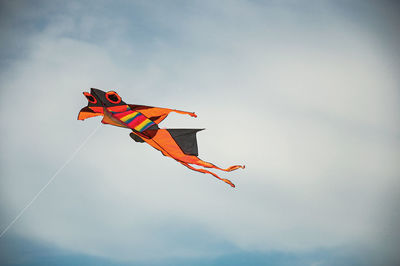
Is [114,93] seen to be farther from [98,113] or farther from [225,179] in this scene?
[225,179]

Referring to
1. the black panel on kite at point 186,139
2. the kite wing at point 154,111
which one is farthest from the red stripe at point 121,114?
the black panel on kite at point 186,139

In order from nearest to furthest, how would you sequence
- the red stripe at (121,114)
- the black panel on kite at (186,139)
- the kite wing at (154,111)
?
the black panel on kite at (186,139) → the red stripe at (121,114) → the kite wing at (154,111)

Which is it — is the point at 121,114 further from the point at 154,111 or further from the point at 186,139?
the point at 186,139

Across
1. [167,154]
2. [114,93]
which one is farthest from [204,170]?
[114,93]

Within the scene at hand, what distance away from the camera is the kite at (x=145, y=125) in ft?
47.3

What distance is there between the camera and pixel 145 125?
15219 mm

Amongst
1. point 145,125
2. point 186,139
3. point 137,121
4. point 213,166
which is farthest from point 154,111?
point 213,166

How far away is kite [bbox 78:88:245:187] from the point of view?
47.3 feet

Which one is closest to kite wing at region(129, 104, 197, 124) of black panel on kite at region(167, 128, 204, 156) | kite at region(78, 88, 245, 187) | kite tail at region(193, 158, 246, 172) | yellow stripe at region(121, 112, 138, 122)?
kite at region(78, 88, 245, 187)

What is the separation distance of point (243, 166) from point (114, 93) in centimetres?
593

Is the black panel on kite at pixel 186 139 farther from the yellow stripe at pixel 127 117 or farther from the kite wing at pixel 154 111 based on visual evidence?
the yellow stripe at pixel 127 117

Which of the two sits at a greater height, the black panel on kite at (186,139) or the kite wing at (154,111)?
the kite wing at (154,111)

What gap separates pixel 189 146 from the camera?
14.5m

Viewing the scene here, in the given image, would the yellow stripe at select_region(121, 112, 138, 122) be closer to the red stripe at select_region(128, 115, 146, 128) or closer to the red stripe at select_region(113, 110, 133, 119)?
the red stripe at select_region(113, 110, 133, 119)
